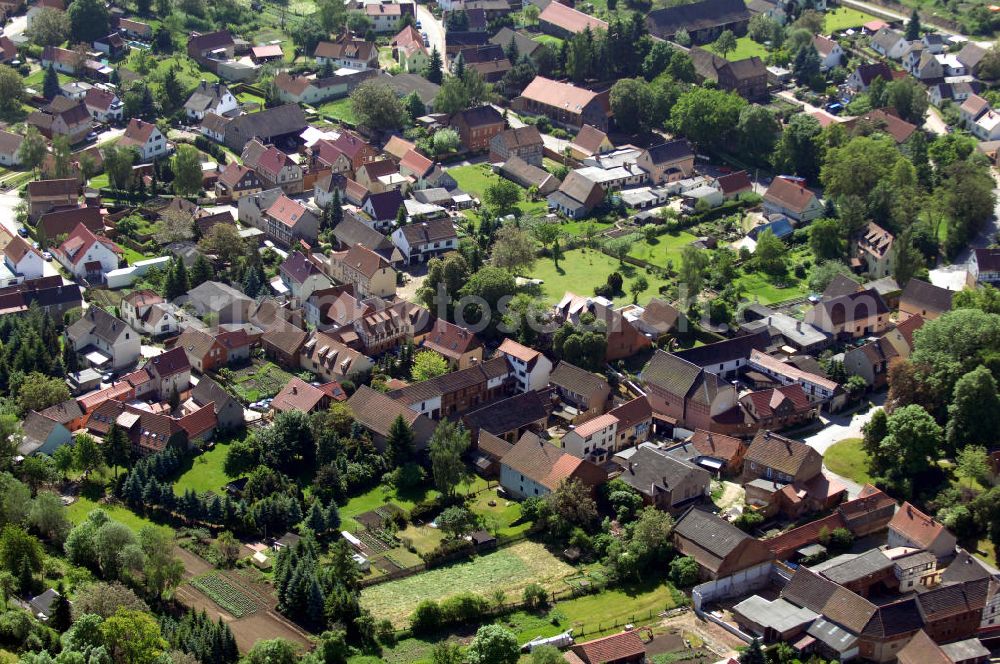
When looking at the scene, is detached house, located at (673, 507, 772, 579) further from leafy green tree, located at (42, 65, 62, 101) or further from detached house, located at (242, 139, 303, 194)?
leafy green tree, located at (42, 65, 62, 101)

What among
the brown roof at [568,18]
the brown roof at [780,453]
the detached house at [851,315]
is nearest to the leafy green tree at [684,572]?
the brown roof at [780,453]

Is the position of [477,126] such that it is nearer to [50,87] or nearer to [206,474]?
[50,87]

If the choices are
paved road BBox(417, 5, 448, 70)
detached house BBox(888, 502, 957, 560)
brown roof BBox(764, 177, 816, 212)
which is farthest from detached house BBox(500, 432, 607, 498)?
paved road BBox(417, 5, 448, 70)

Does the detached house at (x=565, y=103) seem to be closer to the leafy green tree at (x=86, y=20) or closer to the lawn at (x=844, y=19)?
the lawn at (x=844, y=19)

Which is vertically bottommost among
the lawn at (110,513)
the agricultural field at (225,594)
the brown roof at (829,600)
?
the lawn at (110,513)

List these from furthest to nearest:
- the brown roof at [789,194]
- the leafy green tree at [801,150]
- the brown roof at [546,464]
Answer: the leafy green tree at [801,150] → the brown roof at [789,194] → the brown roof at [546,464]

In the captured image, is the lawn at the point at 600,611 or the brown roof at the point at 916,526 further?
the brown roof at the point at 916,526

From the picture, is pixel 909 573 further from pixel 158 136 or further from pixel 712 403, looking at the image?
pixel 158 136

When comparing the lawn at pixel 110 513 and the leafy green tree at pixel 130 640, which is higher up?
the leafy green tree at pixel 130 640

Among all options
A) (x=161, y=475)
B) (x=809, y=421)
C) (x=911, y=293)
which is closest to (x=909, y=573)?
(x=809, y=421)
